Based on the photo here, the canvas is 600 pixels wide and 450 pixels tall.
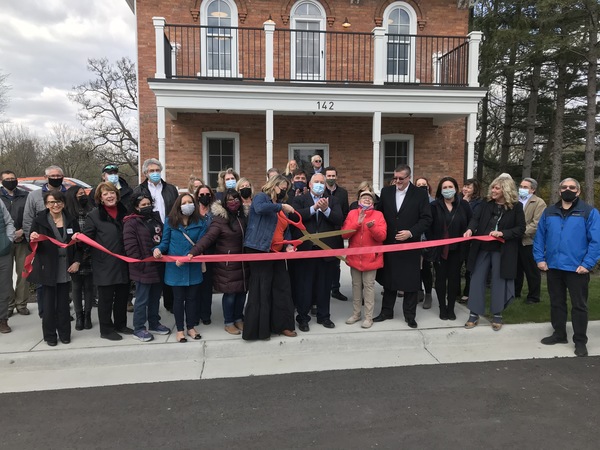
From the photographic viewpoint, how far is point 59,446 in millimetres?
3197

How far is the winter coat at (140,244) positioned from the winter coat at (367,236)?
2.37m

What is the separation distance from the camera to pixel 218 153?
1359 centimetres

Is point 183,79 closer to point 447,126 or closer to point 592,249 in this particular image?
point 447,126

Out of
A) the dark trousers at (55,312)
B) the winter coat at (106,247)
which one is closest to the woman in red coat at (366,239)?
the winter coat at (106,247)

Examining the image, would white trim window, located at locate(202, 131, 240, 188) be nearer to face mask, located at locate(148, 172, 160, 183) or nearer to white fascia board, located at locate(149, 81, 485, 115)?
white fascia board, located at locate(149, 81, 485, 115)

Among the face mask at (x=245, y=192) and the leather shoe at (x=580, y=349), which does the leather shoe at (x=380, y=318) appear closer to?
the leather shoe at (x=580, y=349)

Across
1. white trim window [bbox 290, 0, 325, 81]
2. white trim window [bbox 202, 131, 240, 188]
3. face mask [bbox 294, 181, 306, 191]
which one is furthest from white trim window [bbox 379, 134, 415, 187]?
face mask [bbox 294, 181, 306, 191]

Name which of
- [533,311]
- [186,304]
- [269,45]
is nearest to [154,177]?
[186,304]

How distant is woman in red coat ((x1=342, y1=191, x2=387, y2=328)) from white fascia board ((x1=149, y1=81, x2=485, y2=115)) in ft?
22.6

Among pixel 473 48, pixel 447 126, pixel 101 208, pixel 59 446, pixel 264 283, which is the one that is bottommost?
pixel 59 446

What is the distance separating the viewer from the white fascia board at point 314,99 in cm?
1122

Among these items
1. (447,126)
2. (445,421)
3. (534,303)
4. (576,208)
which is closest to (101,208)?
(445,421)

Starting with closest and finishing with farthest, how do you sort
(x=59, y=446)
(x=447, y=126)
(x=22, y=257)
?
(x=59, y=446)
(x=22, y=257)
(x=447, y=126)

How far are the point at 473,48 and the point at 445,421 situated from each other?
1120cm
